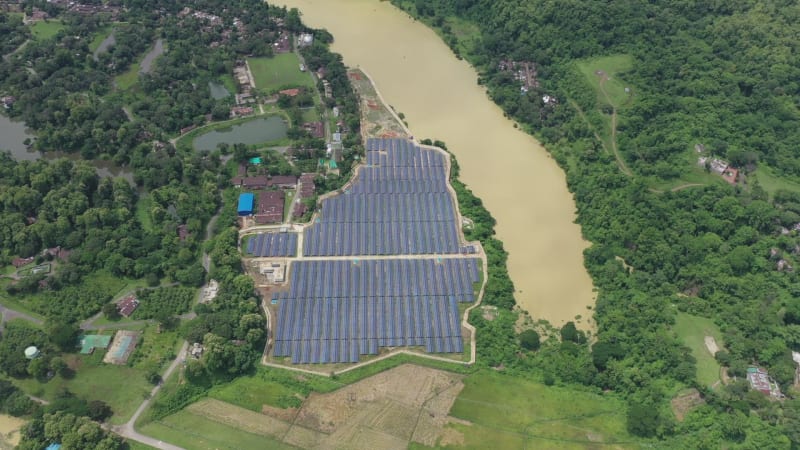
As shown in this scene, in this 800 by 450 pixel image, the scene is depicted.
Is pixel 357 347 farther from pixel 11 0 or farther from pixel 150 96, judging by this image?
pixel 11 0

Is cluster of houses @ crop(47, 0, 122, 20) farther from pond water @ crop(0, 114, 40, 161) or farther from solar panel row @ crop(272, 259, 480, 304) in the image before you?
solar panel row @ crop(272, 259, 480, 304)

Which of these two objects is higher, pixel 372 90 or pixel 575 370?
pixel 372 90

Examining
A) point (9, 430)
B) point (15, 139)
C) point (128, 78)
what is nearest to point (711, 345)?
point (9, 430)

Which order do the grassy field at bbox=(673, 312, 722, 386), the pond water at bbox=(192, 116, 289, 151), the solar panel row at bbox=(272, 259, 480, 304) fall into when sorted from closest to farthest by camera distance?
the grassy field at bbox=(673, 312, 722, 386)
the solar panel row at bbox=(272, 259, 480, 304)
the pond water at bbox=(192, 116, 289, 151)

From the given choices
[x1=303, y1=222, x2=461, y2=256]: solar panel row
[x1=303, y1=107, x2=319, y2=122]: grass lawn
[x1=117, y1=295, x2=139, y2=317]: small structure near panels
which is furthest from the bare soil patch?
[x1=117, y1=295, x2=139, y2=317]: small structure near panels

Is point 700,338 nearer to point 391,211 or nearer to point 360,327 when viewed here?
point 360,327

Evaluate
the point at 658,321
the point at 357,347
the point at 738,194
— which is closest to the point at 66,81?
the point at 357,347
